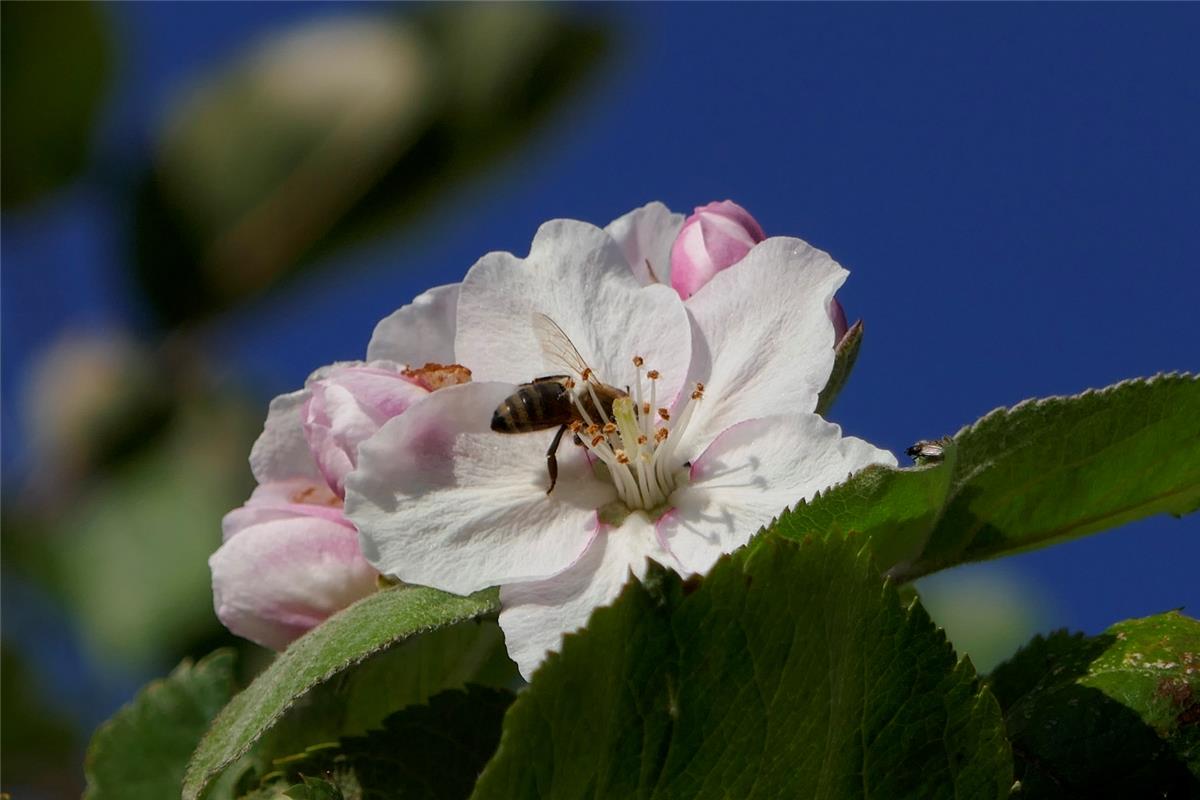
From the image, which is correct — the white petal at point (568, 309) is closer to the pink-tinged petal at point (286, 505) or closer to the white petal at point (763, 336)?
the white petal at point (763, 336)

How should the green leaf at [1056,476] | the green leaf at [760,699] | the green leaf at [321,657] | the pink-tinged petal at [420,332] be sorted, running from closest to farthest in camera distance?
the green leaf at [760,699]
the green leaf at [321,657]
the green leaf at [1056,476]
the pink-tinged petal at [420,332]

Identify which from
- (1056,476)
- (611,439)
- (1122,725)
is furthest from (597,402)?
(1122,725)

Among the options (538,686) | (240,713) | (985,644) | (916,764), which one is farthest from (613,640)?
(985,644)

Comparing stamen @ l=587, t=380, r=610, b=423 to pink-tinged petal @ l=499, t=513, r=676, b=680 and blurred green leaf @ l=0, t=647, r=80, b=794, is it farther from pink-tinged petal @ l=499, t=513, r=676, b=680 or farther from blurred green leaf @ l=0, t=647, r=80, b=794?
blurred green leaf @ l=0, t=647, r=80, b=794

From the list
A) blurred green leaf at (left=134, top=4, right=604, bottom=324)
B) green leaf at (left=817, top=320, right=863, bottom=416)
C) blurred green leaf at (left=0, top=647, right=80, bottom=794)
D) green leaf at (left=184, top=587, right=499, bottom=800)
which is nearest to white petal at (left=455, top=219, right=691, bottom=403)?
green leaf at (left=817, top=320, right=863, bottom=416)

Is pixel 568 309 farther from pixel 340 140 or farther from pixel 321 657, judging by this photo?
pixel 340 140

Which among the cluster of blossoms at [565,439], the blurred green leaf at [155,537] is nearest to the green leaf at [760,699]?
the cluster of blossoms at [565,439]
